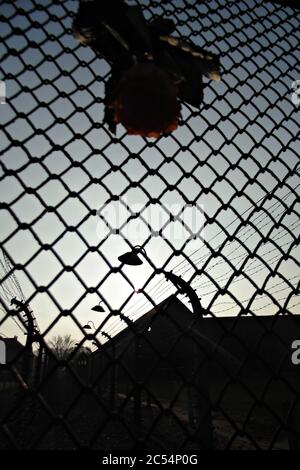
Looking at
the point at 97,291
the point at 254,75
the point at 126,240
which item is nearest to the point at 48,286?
the point at 97,291

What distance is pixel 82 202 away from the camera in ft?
5.65

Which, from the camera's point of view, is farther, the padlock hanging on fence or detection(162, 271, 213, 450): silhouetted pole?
detection(162, 271, 213, 450): silhouetted pole

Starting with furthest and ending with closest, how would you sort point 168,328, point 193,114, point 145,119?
point 168,328 → point 193,114 → point 145,119

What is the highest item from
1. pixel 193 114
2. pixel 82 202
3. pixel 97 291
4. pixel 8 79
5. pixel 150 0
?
pixel 150 0

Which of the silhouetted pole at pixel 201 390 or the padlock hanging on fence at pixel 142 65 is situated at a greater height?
the padlock hanging on fence at pixel 142 65

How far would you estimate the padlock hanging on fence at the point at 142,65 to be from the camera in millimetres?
1254

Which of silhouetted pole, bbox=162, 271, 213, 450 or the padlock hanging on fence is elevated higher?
the padlock hanging on fence

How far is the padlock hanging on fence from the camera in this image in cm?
125

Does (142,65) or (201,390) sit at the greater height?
(142,65)

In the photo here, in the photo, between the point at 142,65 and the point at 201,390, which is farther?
the point at 201,390

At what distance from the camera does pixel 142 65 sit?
1273 millimetres

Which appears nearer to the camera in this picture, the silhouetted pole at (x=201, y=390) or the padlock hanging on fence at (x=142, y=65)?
the padlock hanging on fence at (x=142, y=65)
